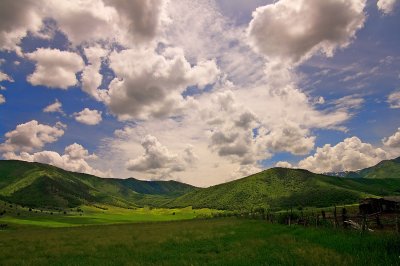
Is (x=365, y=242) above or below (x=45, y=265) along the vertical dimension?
above

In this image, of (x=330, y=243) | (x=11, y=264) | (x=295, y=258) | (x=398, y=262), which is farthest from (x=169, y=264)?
(x=11, y=264)

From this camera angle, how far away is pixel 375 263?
1229 cm

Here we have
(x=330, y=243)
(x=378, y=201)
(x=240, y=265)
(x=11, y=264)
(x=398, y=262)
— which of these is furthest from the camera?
(x=378, y=201)

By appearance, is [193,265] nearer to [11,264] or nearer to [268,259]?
[268,259]

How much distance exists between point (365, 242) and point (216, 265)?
7.99 meters

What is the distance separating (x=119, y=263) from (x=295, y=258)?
35.4 feet

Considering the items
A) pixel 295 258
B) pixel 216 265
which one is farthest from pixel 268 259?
pixel 216 265

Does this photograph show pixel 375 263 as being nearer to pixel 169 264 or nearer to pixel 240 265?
pixel 240 265

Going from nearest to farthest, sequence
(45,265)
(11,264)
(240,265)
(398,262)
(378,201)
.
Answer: (398,262)
(240,265)
(45,265)
(11,264)
(378,201)

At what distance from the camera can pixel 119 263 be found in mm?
20656

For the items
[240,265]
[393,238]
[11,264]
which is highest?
[393,238]

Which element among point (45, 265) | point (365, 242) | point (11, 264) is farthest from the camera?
point (11, 264)

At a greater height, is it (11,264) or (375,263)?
(375,263)

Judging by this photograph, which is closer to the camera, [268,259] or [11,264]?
[268,259]
